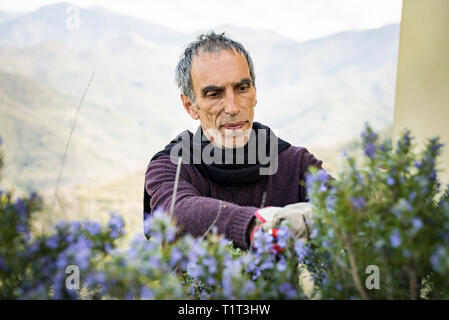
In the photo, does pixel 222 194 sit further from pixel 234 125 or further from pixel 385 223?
pixel 385 223

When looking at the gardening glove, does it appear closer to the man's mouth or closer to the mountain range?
the man's mouth

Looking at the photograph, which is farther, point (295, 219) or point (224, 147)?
point (224, 147)

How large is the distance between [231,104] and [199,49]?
1.24 ft

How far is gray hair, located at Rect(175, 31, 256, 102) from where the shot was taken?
213 centimetres

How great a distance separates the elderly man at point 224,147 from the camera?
6.64 feet

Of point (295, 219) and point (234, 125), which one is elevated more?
point (234, 125)

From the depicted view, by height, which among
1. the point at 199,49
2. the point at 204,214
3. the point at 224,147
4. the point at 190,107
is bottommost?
the point at 204,214

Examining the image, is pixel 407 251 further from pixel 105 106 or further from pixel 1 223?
pixel 105 106

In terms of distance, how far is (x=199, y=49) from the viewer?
2.15 m

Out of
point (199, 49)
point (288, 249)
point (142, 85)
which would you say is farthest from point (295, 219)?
point (142, 85)

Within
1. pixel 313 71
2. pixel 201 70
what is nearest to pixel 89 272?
pixel 201 70

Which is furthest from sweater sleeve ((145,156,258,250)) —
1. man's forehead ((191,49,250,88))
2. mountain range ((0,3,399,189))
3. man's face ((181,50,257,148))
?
mountain range ((0,3,399,189))

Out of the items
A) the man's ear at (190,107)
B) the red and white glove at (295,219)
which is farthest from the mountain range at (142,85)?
the red and white glove at (295,219)

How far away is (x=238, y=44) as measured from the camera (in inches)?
89.3
